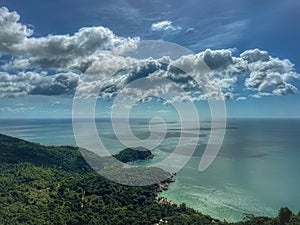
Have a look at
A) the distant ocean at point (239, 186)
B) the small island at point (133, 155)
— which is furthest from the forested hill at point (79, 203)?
the small island at point (133, 155)

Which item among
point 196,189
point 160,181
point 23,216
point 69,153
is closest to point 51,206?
point 23,216

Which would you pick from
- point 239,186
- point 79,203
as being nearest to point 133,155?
point 239,186

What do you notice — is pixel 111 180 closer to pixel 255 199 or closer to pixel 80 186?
pixel 80 186

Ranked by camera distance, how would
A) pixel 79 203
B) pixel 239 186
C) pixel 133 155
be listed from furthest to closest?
pixel 133 155 < pixel 239 186 < pixel 79 203

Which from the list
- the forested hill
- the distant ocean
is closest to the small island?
the distant ocean

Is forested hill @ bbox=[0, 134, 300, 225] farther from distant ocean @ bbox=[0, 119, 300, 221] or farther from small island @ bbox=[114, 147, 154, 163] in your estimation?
small island @ bbox=[114, 147, 154, 163]

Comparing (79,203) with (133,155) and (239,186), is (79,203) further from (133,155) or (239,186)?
(133,155)
